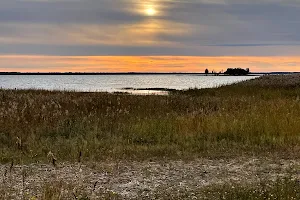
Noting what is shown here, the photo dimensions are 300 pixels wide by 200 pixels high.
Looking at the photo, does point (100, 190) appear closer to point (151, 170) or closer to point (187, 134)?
point (151, 170)

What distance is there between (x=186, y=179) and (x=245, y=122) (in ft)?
22.6

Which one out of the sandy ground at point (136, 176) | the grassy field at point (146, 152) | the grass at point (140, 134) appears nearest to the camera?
the sandy ground at point (136, 176)

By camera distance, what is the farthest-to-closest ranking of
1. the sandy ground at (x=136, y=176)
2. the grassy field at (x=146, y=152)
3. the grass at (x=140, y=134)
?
the grass at (x=140, y=134), the grassy field at (x=146, y=152), the sandy ground at (x=136, y=176)

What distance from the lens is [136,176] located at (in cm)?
948

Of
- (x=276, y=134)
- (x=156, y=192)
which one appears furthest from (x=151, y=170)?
(x=276, y=134)

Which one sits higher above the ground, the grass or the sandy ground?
the grass

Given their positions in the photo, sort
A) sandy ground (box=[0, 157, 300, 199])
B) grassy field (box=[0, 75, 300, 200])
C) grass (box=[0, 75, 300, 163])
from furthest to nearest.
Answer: grass (box=[0, 75, 300, 163]) → grassy field (box=[0, 75, 300, 200]) → sandy ground (box=[0, 157, 300, 199])

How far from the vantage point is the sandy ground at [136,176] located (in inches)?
316

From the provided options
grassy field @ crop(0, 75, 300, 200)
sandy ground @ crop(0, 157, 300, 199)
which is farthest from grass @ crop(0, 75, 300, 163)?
sandy ground @ crop(0, 157, 300, 199)

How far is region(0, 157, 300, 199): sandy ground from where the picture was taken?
26.3 feet

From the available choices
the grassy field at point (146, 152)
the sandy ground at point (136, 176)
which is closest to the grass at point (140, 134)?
the grassy field at point (146, 152)

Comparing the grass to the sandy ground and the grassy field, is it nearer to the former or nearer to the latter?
the grassy field

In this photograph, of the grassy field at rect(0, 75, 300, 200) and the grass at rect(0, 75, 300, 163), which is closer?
the grassy field at rect(0, 75, 300, 200)

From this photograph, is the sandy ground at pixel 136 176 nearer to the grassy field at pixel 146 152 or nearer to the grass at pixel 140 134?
the grassy field at pixel 146 152
